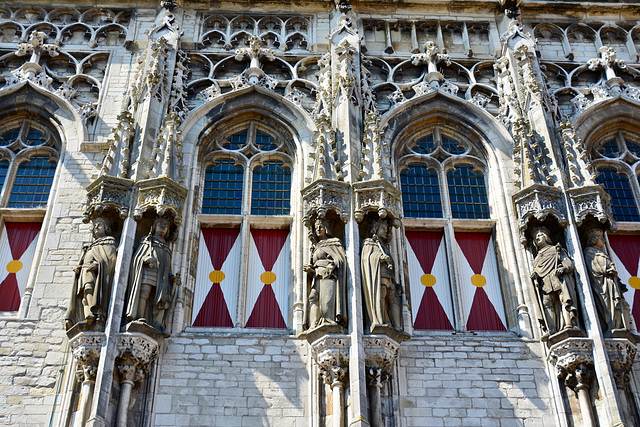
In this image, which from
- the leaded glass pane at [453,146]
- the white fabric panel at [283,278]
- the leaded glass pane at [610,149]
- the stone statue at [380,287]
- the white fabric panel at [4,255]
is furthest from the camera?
the leaded glass pane at [610,149]

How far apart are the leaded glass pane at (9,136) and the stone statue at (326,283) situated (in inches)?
271

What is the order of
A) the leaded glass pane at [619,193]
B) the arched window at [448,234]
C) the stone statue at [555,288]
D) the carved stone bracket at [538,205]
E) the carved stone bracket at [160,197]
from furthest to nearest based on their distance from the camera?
1. the leaded glass pane at [619,193]
2. the arched window at [448,234]
3. the carved stone bracket at [538,205]
4. the carved stone bracket at [160,197]
5. the stone statue at [555,288]

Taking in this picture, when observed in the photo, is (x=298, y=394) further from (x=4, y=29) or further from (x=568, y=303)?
(x=4, y=29)

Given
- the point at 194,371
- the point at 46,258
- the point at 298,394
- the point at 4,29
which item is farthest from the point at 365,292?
the point at 4,29

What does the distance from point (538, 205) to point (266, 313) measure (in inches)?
194

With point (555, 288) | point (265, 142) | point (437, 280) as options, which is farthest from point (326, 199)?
point (555, 288)

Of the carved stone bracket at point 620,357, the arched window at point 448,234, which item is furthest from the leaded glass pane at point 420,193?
the carved stone bracket at point 620,357

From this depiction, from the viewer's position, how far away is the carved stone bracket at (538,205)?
13617 mm

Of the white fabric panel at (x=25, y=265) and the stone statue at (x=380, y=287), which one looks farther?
the white fabric panel at (x=25, y=265)

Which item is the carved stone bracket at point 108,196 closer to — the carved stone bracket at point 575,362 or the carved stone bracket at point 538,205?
the carved stone bracket at point 538,205

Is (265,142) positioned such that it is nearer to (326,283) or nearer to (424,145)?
(424,145)

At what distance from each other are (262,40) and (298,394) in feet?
27.4

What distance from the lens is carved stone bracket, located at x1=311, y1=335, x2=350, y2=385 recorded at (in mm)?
11719

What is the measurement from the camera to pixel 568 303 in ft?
41.1
